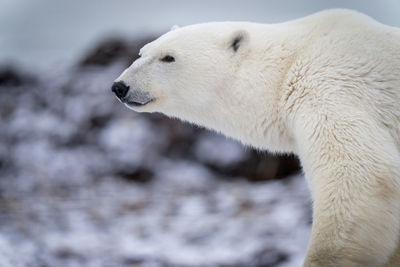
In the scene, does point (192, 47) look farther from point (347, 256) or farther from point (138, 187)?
point (138, 187)

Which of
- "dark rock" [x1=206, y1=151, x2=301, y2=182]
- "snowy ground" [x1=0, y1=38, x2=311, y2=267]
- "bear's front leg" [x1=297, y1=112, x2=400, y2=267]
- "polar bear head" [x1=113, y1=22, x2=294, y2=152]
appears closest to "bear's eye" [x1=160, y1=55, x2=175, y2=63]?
"polar bear head" [x1=113, y1=22, x2=294, y2=152]

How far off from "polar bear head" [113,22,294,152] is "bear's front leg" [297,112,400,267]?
615 mm

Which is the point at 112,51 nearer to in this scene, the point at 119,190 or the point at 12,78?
the point at 12,78

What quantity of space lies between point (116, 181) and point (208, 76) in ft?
A: 18.0

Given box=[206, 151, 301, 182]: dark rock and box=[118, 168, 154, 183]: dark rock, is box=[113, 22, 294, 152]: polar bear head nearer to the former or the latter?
box=[206, 151, 301, 182]: dark rock

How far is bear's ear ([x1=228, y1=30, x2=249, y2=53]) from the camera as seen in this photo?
2848 mm

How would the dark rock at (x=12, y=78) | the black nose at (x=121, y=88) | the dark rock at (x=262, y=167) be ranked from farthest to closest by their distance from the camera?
the dark rock at (x=12, y=78) → the dark rock at (x=262, y=167) → the black nose at (x=121, y=88)

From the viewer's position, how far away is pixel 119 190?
7617mm

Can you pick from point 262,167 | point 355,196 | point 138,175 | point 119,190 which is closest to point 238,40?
point 355,196

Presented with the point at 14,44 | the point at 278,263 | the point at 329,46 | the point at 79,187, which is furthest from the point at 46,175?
the point at 329,46

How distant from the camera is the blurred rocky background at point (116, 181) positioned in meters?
4.34

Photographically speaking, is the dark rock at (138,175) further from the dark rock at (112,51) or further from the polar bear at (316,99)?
the polar bear at (316,99)

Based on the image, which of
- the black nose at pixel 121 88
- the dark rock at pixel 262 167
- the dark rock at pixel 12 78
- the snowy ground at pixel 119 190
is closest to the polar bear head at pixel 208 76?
the black nose at pixel 121 88

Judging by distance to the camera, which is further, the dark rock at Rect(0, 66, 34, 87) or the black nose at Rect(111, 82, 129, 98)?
the dark rock at Rect(0, 66, 34, 87)
